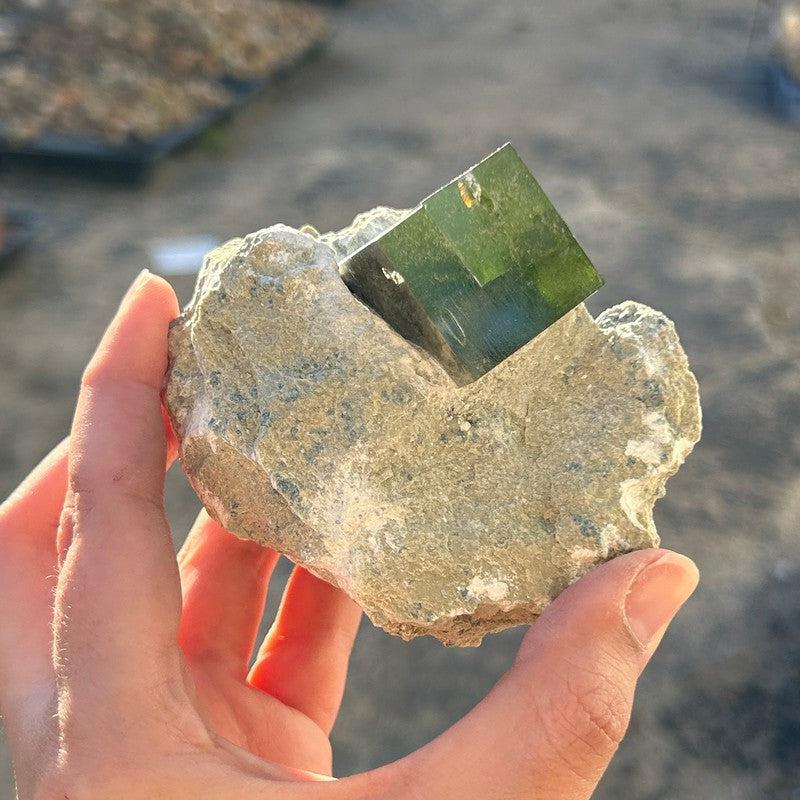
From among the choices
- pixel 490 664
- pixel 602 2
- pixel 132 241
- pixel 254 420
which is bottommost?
pixel 602 2

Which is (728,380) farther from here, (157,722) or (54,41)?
(54,41)

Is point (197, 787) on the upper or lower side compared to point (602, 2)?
upper

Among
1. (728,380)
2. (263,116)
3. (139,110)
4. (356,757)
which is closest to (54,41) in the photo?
(139,110)

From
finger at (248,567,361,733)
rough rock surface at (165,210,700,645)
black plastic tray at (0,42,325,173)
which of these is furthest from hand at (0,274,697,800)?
black plastic tray at (0,42,325,173)

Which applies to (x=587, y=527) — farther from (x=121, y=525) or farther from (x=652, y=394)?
(x=121, y=525)

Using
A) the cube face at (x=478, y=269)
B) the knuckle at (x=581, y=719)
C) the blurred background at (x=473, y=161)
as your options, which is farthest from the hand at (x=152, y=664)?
the blurred background at (x=473, y=161)

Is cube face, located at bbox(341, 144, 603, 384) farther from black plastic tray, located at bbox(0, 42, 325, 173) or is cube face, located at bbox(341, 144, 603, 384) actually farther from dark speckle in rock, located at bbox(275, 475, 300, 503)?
black plastic tray, located at bbox(0, 42, 325, 173)
